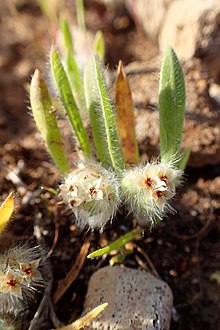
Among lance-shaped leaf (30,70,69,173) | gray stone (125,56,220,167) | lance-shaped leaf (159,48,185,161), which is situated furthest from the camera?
gray stone (125,56,220,167)

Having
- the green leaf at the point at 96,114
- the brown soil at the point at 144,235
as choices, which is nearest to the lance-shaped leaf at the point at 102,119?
the green leaf at the point at 96,114

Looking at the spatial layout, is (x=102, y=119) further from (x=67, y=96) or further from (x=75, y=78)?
(x=75, y=78)

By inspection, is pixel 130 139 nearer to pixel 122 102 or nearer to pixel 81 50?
pixel 122 102

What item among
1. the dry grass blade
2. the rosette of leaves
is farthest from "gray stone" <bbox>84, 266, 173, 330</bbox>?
the rosette of leaves

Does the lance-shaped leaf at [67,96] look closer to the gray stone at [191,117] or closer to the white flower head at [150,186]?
the white flower head at [150,186]

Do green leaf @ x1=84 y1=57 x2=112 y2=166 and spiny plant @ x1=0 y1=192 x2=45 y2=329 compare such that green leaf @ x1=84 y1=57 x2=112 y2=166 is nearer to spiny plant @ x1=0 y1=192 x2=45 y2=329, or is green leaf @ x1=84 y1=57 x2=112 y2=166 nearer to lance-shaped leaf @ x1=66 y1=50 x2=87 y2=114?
lance-shaped leaf @ x1=66 y1=50 x2=87 y2=114

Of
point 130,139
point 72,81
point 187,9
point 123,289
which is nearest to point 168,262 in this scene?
point 123,289

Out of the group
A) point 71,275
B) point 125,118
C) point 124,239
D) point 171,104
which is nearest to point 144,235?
point 124,239
